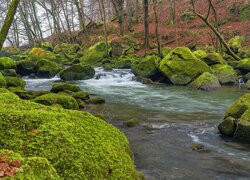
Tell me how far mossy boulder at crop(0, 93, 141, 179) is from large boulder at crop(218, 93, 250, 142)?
4080mm

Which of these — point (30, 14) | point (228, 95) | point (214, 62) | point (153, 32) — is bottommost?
point (228, 95)

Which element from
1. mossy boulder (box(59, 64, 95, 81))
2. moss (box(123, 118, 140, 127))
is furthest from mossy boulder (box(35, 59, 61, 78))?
moss (box(123, 118, 140, 127))

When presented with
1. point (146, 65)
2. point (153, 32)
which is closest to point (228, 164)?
point (146, 65)

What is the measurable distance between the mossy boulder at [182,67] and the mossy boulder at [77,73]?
492 centimetres

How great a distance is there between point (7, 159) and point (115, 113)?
7.75 m

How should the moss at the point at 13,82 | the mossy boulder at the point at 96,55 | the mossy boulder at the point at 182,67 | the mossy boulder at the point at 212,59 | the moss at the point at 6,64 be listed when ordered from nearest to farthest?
1. the moss at the point at 13,82
2. the mossy boulder at the point at 182,67
3. the mossy boulder at the point at 212,59
4. the moss at the point at 6,64
5. the mossy boulder at the point at 96,55

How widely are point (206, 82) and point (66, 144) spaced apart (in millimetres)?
13209

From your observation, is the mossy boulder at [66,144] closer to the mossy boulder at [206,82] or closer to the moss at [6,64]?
the mossy boulder at [206,82]

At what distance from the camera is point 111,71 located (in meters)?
21.6

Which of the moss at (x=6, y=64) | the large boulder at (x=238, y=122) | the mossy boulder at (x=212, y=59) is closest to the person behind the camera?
the large boulder at (x=238, y=122)

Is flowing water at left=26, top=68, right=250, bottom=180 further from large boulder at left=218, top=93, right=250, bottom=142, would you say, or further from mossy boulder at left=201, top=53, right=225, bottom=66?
mossy boulder at left=201, top=53, right=225, bottom=66

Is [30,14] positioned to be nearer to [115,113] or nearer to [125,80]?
[125,80]

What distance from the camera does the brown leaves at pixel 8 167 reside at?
7.09 feet

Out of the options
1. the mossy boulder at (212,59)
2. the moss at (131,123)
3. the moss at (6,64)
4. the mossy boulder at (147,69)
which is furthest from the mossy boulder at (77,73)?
the moss at (131,123)
